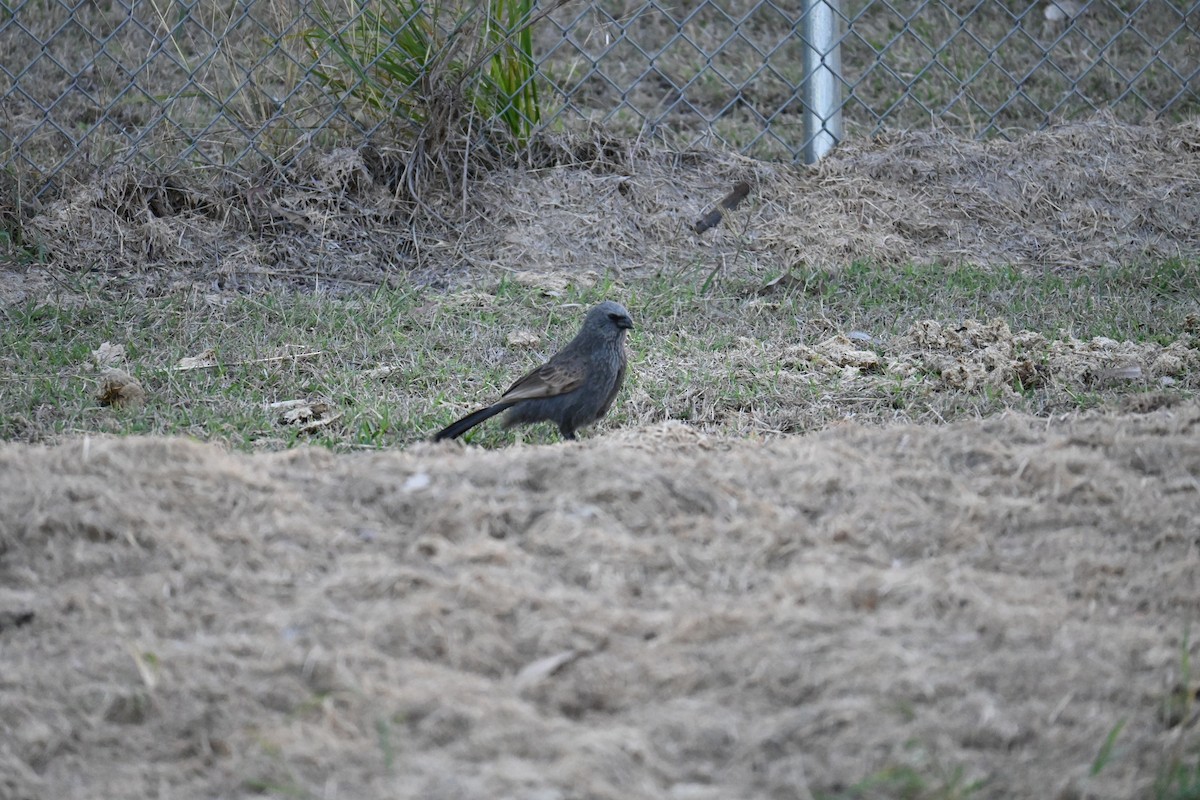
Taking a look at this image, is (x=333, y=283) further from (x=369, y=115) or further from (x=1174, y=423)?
(x=1174, y=423)

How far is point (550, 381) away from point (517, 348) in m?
0.86

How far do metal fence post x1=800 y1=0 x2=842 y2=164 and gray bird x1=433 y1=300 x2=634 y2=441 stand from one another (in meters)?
2.63

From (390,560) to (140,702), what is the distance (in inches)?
20.3

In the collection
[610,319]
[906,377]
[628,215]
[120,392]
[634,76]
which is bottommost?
[120,392]

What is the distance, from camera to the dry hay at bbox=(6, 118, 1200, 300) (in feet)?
18.1

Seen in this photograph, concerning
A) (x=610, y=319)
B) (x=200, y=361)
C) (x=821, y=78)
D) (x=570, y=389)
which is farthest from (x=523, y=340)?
(x=821, y=78)

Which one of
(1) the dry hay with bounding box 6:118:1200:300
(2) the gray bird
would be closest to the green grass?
(2) the gray bird

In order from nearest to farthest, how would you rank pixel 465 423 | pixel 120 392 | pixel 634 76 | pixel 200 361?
pixel 465 423 < pixel 120 392 < pixel 200 361 < pixel 634 76

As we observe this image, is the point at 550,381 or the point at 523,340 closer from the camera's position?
the point at 550,381

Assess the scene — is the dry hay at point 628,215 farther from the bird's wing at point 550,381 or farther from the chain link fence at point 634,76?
the bird's wing at point 550,381

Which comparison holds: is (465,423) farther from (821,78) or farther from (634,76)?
(634,76)

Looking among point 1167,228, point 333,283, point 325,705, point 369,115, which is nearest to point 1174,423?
point 325,705

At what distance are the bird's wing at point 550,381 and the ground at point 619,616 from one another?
17.4 inches

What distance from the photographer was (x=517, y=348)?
187 inches
